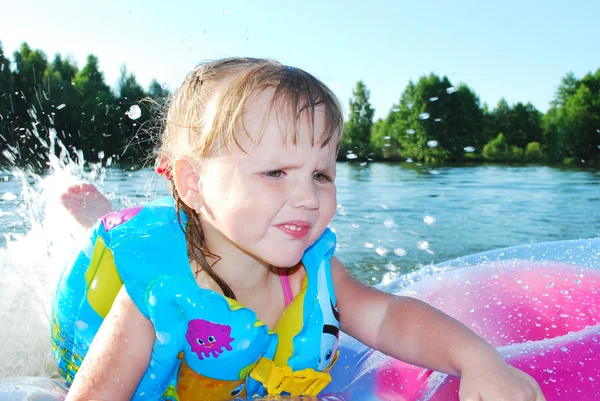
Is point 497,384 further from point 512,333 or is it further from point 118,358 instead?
point 118,358

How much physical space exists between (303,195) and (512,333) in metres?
0.85

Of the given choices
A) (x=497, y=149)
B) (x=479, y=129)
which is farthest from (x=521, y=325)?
(x=479, y=129)

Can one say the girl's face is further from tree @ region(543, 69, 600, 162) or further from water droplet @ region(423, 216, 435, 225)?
tree @ region(543, 69, 600, 162)

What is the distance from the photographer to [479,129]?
2672 cm

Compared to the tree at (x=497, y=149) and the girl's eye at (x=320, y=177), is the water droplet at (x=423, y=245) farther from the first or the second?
the tree at (x=497, y=149)

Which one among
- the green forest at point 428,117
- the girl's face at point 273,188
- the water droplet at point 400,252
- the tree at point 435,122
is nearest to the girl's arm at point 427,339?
the girl's face at point 273,188

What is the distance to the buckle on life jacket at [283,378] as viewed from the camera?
159 cm

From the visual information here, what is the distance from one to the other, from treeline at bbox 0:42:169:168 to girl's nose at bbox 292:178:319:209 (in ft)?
26.0

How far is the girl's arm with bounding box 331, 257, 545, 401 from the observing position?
1.22m

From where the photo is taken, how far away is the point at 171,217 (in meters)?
1.60

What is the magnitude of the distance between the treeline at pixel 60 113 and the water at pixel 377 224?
1.31 m

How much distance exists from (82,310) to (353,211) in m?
5.93

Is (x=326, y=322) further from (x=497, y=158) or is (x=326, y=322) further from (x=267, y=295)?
(x=497, y=158)

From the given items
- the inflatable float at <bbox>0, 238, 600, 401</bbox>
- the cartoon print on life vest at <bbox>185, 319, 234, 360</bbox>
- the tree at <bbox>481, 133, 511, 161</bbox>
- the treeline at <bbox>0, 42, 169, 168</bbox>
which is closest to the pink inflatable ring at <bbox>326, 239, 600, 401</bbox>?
the inflatable float at <bbox>0, 238, 600, 401</bbox>
